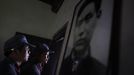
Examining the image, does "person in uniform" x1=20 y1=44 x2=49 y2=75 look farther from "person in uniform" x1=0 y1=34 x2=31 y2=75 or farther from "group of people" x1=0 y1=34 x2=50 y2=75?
"person in uniform" x1=0 y1=34 x2=31 y2=75

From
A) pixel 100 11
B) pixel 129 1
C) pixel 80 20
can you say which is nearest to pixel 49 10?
pixel 80 20

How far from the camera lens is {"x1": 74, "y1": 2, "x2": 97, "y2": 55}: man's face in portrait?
1.04 m

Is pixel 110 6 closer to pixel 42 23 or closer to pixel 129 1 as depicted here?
pixel 129 1

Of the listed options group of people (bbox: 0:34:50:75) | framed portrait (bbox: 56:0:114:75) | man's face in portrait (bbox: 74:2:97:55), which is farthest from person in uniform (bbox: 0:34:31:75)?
man's face in portrait (bbox: 74:2:97:55)

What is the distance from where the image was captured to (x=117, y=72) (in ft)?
2.38

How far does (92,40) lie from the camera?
99 cm

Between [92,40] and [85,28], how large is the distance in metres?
0.16

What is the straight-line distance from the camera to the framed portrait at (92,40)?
84cm

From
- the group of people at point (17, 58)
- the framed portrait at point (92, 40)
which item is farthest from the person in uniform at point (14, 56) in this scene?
the framed portrait at point (92, 40)

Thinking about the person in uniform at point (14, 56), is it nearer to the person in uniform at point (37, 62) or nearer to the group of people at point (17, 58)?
the group of people at point (17, 58)

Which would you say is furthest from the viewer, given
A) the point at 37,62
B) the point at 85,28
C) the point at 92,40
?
the point at 37,62

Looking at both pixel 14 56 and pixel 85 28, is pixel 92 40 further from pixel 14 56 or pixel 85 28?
pixel 14 56

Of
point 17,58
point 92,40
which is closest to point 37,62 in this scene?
point 17,58

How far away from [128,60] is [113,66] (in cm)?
8
